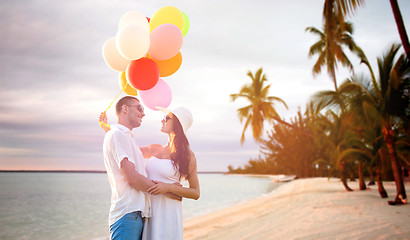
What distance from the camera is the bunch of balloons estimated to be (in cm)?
260

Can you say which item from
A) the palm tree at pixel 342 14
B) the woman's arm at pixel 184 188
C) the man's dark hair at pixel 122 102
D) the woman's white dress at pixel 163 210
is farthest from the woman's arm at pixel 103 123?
the palm tree at pixel 342 14

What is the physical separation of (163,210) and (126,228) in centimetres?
36

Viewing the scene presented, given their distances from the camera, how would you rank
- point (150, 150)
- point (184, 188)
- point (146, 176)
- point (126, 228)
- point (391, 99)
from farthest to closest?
point (391, 99) → point (150, 150) → point (184, 188) → point (146, 176) → point (126, 228)

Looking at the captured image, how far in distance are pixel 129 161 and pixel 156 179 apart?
0.39 metres

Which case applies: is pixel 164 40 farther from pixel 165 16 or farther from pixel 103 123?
pixel 103 123

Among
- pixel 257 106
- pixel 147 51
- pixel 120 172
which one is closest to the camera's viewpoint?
pixel 120 172

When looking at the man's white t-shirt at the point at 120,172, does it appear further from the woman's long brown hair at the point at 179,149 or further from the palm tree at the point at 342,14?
the palm tree at the point at 342,14

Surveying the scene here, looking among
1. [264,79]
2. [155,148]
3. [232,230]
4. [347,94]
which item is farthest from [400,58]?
[264,79]

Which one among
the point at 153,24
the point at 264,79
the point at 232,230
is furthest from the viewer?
the point at 264,79

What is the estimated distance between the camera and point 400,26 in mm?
6062

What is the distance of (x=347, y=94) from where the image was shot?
9812mm

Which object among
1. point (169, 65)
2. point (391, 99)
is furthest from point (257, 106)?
point (169, 65)

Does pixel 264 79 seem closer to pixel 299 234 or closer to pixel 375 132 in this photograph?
pixel 375 132

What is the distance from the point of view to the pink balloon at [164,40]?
2.77 meters
